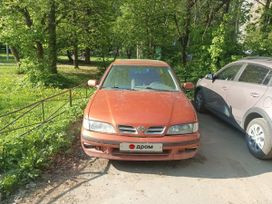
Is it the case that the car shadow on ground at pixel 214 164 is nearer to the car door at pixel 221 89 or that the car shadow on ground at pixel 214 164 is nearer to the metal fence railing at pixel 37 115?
the car door at pixel 221 89

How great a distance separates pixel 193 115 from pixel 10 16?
1076 cm

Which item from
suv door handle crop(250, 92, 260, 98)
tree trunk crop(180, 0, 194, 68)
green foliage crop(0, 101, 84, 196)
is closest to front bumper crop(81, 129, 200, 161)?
green foliage crop(0, 101, 84, 196)

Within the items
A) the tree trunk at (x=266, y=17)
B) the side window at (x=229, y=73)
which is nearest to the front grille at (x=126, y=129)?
the side window at (x=229, y=73)

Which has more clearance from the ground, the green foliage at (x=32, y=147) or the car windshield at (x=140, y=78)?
the car windshield at (x=140, y=78)

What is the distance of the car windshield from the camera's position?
18.9 feet

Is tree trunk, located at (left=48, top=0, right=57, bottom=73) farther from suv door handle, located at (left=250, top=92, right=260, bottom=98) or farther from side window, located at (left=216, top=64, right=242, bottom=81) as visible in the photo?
suv door handle, located at (left=250, top=92, right=260, bottom=98)

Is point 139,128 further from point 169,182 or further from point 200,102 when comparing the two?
point 200,102

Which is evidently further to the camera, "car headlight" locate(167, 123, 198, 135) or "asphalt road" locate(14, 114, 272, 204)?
"car headlight" locate(167, 123, 198, 135)

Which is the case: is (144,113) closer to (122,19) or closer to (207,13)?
(122,19)

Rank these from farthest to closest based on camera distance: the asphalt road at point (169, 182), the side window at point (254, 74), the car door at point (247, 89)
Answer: the side window at point (254, 74)
the car door at point (247, 89)
the asphalt road at point (169, 182)

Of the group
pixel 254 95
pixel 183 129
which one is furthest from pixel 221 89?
pixel 183 129

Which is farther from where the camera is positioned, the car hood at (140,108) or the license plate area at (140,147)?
the car hood at (140,108)

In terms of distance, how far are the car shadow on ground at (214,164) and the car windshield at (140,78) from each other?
131 centimetres

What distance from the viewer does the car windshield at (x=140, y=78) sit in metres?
5.76
